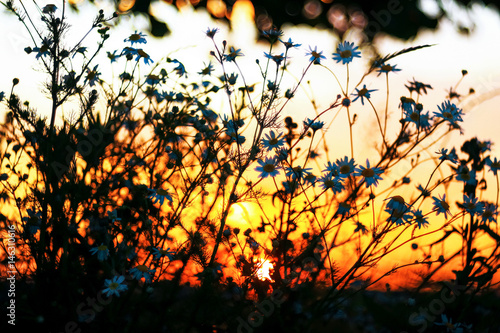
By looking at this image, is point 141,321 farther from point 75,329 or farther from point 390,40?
point 390,40

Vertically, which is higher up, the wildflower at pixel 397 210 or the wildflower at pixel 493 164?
the wildflower at pixel 493 164

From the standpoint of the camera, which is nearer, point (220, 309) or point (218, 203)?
point (220, 309)

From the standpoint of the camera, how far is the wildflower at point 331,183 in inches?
55.8

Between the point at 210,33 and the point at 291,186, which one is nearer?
the point at 291,186

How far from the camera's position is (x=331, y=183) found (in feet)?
4.63

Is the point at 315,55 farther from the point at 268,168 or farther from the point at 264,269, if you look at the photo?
the point at 264,269

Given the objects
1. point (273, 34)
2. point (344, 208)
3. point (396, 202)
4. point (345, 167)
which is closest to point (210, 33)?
point (273, 34)

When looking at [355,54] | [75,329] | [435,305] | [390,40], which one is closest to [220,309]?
[75,329]

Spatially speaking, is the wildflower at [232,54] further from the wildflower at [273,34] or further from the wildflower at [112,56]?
the wildflower at [112,56]

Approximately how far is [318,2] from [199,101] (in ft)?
13.9

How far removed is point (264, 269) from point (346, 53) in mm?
837

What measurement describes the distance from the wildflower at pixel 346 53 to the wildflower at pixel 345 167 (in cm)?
37

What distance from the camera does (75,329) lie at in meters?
1.26

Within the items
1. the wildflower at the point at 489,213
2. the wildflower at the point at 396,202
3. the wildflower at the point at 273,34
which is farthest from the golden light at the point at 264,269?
the wildflower at the point at 489,213
